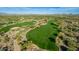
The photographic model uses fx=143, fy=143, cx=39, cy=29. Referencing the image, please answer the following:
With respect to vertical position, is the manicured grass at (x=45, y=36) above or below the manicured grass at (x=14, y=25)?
below

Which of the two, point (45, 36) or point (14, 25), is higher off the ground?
point (14, 25)

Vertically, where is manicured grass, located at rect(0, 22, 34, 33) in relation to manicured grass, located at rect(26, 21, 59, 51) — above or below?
above

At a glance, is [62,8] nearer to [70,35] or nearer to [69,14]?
[69,14]
